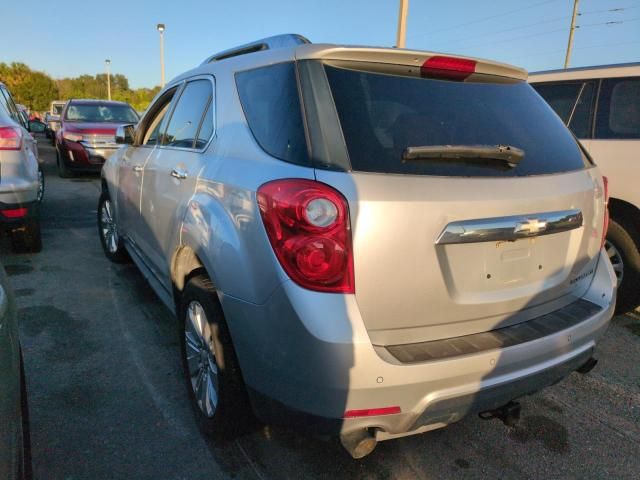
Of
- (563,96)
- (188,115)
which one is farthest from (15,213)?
(563,96)

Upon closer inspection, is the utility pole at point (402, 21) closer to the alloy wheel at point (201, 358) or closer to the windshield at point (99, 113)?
the windshield at point (99, 113)

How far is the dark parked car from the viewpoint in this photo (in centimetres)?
129

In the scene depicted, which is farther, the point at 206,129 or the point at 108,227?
the point at 108,227

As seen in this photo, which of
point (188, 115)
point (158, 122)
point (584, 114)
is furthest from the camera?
point (584, 114)

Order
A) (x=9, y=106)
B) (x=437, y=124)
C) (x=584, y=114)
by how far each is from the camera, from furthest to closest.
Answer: (x=9, y=106), (x=584, y=114), (x=437, y=124)

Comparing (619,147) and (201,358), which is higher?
(619,147)

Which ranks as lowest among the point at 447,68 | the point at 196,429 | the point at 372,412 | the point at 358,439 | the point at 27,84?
the point at 196,429

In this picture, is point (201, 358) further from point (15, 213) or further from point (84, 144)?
point (84, 144)

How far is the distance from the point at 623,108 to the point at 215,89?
10.9ft

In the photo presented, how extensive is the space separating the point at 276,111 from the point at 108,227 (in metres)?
3.68

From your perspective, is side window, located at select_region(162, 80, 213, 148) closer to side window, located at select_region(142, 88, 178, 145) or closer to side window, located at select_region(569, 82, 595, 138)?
side window, located at select_region(142, 88, 178, 145)

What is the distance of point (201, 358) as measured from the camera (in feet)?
7.62

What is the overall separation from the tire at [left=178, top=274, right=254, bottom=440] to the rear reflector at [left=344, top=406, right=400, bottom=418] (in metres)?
0.60

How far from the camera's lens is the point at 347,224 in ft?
5.19
